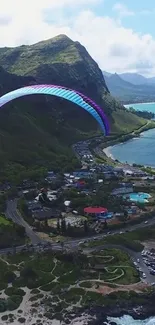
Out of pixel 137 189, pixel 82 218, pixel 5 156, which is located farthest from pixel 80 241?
pixel 5 156

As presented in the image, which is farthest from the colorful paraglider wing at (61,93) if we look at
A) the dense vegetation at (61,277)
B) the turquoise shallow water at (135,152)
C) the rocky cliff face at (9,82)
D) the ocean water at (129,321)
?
the rocky cliff face at (9,82)

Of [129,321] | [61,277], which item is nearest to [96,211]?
[61,277]

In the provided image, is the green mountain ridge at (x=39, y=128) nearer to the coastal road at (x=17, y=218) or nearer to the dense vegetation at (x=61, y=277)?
the coastal road at (x=17, y=218)

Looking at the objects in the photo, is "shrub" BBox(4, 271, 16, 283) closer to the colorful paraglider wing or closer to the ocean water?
the ocean water

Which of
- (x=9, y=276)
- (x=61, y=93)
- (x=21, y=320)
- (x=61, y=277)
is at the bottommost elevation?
(x=21, y=320)

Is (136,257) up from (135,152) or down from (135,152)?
up

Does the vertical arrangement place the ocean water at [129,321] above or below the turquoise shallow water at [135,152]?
above

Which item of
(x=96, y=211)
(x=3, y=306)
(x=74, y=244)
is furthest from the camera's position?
(x=96, y=211)

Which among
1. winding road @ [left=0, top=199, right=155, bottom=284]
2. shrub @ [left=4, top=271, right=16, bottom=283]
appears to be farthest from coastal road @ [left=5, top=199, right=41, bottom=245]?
shrub @ [left=4, top=271, right=16, bottom=283]

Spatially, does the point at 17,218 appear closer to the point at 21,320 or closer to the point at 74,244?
the point at 74,244
